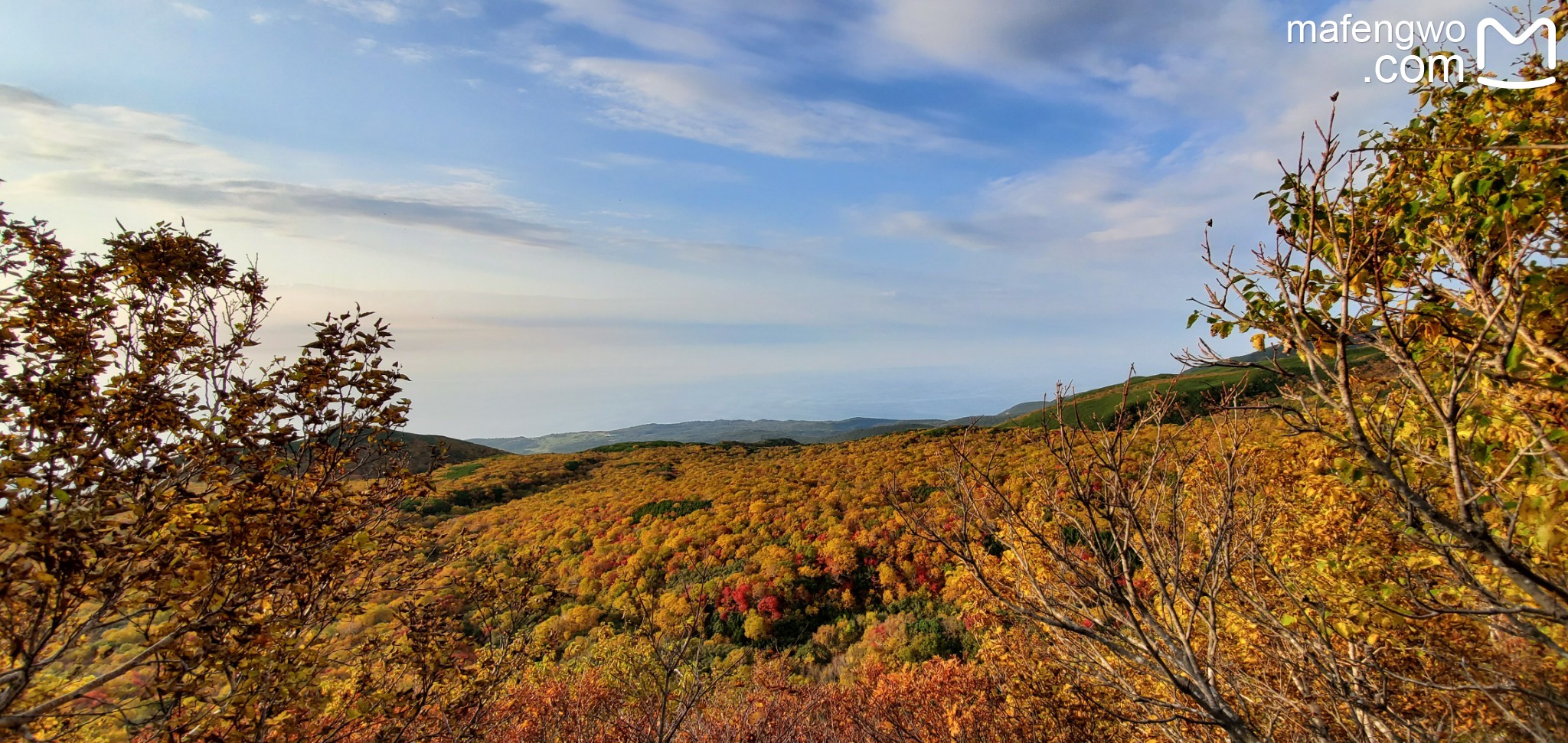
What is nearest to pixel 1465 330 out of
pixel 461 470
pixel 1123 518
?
pixel 1123 518

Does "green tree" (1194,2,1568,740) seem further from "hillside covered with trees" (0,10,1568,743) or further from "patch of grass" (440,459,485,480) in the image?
"patch of grass" (440,459,485,480)

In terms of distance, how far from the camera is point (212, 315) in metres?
6.17

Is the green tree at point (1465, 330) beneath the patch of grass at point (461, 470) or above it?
above

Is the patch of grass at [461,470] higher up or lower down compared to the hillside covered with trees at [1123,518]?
lower down

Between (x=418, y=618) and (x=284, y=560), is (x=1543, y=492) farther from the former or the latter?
(x=418, y=618)

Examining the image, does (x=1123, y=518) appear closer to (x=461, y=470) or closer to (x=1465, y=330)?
(x=1465, y=330)

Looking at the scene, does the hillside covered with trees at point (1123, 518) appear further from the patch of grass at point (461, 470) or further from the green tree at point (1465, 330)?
the patch of grass at point (461, 470)

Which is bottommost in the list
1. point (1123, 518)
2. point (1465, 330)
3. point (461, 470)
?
point (461, 470)

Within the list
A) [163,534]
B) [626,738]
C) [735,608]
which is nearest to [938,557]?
[735,608]

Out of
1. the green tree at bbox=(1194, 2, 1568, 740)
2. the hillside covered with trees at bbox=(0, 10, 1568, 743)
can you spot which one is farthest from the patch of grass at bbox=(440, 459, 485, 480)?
the green tree at bbox=(1194, 2, 1568, 740)

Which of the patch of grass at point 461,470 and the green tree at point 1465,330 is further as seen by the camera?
the patch of grass at point 461,470

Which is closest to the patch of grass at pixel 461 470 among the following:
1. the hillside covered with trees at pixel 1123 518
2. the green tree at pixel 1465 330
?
the hillside covered with trees at pixel 1123 518

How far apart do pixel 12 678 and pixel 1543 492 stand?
954 cm

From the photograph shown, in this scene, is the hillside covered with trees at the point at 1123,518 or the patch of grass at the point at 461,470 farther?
the patch of grass at the point at 461,470
